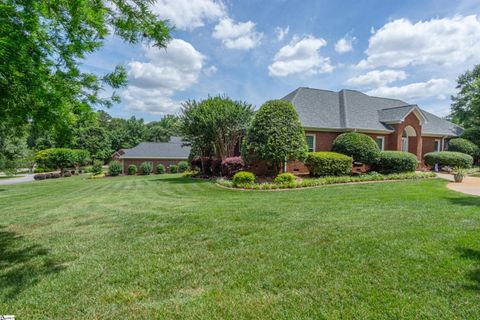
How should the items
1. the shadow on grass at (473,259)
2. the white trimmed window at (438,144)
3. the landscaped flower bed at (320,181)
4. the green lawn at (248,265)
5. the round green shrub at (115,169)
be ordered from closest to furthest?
1. the green lawn at (248,265)
2. the shadow on grass at (473,259)
3. the landscaped flower bed at (320,181)
4. the white trimmed window at (438,144)
5. the round green shrub at (115,169)

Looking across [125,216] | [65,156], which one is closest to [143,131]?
[65,156]

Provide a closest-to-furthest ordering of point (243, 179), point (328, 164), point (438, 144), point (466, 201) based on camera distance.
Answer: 1. point (466, 201)
2. point (243, 179)
3. point (328, 164)
4. point (438, 144)

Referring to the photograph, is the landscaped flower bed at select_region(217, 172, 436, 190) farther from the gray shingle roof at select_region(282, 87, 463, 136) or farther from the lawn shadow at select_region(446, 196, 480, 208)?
the lawn shadow at select_region(446, 196, 480, 208)

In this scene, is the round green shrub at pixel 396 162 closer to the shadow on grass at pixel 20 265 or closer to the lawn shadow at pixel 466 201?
the lawn shadow at pixel 466 201

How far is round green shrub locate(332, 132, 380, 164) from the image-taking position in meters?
14.9

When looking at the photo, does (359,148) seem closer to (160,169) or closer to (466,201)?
(466,201)

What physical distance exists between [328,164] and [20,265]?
12.9 metres

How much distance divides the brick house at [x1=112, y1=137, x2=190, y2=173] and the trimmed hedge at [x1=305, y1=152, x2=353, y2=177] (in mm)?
23781

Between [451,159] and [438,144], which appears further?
[438,144]

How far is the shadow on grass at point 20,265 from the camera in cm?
334

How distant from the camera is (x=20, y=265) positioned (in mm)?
4000

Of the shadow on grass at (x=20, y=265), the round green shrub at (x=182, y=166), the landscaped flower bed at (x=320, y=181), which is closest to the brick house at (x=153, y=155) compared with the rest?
the round green shrub at (x=182, y=166)

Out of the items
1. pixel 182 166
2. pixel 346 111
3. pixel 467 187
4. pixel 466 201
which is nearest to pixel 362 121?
pixel 346 111

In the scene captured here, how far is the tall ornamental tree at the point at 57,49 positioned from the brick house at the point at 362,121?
13.3 meters
